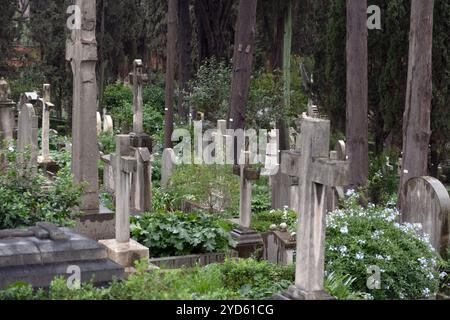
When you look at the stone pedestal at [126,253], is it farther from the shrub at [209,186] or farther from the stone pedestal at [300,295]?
the shrub at [209,186]

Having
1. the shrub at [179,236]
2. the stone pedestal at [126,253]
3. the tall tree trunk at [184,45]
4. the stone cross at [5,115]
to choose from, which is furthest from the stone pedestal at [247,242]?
the tall tree trunk at [184,45]

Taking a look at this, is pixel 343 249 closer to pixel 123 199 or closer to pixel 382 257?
pixel 382 257

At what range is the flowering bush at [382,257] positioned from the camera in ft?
29.4

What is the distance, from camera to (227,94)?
25.0 metres

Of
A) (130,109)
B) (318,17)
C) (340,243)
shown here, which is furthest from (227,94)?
(340,243)

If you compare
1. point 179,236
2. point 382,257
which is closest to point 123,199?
point 179,236

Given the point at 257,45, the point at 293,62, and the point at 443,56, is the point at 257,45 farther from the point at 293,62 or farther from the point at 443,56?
the point at 443,56

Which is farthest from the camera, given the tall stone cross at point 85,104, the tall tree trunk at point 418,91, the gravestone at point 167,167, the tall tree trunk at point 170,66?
the tall tree trunk at point 170,66

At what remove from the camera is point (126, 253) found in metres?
9.67

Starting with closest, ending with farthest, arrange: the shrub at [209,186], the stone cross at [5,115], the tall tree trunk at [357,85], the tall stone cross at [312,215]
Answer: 1. the tall stone cross at [312,215]
2. the shrub at [209,186]
3. the stone cross at [5,115]
4. the tall tree trunk at [357,85]

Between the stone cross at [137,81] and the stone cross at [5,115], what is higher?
the stone cross at [137,81]

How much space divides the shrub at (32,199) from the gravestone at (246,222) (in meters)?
2.44

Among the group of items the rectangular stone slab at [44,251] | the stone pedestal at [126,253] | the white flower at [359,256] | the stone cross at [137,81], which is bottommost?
the stone pedestal at [126,253]

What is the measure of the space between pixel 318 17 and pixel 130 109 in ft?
28.9
